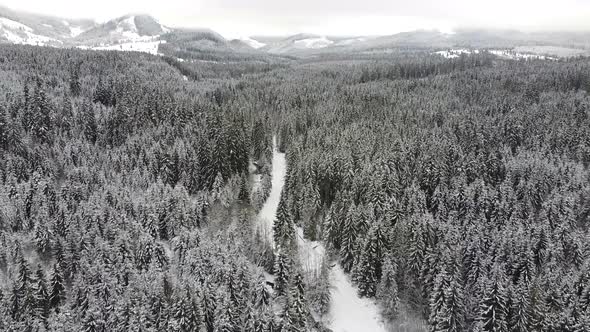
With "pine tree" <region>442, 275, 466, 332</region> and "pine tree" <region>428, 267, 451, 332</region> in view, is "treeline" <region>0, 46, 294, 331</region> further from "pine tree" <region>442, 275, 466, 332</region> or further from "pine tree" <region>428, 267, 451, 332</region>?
"pine tree" <region>442, 275, 466, 332</region>

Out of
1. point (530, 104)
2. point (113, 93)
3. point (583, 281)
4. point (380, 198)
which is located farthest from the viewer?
point (530, 104)

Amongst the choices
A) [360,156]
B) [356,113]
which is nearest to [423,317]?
[360,156]

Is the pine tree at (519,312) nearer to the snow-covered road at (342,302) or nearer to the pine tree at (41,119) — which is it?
the snow-covered road at (342,302)

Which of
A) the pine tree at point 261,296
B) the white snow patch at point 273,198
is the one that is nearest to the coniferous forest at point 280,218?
the pine tree at point 261,296

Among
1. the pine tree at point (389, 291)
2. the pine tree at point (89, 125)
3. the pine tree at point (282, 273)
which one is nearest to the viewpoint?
the pine tree at point (282, 273)

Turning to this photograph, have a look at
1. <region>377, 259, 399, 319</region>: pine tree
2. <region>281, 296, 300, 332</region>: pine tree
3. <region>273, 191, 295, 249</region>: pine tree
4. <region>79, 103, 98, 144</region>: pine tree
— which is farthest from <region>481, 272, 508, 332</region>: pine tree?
<region>79, 103, 98, 144</region>: pine tree

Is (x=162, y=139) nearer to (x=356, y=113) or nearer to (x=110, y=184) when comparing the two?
(x=110, y=184)

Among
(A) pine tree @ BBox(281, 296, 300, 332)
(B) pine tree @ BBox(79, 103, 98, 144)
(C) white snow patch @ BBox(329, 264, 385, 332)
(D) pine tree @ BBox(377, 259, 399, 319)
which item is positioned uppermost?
(B) pine tree @ BBox(79, 103, 98, 144)

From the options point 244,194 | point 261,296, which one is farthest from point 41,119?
point 261,296
